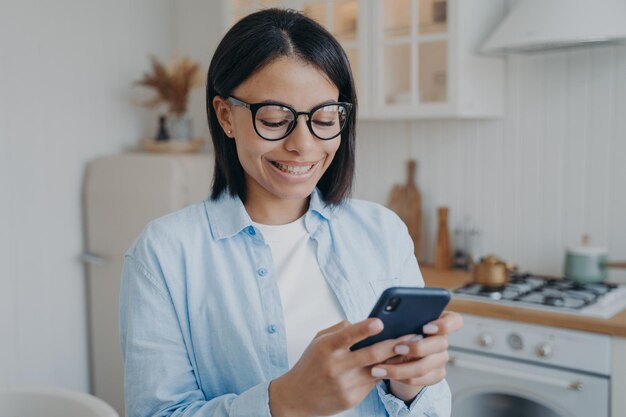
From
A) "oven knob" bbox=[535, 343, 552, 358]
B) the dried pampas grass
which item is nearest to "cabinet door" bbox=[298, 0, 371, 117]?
the dried pampas grass

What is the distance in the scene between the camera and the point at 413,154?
317 centimetres

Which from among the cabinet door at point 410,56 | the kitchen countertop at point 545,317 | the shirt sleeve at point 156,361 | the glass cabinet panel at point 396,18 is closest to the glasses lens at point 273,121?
the shirt sleeve at point 156,361

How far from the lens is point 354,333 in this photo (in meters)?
0.95

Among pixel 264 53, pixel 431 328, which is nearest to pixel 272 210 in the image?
pixel 264 53

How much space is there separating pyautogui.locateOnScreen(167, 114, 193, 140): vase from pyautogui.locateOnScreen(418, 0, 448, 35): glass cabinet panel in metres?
1.21

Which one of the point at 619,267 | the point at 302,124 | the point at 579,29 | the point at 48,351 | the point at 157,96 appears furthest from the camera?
the point at 157,96

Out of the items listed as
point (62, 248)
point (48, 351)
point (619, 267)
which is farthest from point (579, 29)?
point (48, 351)

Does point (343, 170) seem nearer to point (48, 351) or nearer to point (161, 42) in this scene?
point (48, 351)

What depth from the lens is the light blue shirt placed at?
116cm

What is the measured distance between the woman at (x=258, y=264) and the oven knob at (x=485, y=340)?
1.20 m

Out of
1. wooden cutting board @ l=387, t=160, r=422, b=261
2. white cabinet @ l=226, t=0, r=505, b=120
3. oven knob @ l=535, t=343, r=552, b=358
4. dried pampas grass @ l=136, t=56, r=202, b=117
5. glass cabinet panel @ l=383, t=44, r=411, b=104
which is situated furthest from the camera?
dried pampas grass @ l=136, t=56, r=202, b=117

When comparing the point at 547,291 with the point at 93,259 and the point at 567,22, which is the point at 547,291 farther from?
the point at 93,259

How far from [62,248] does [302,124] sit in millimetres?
2260

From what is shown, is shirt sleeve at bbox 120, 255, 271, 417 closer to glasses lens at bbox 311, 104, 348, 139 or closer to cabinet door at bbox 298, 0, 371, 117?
glasses lens at bbox 311, 104, 348, 139
